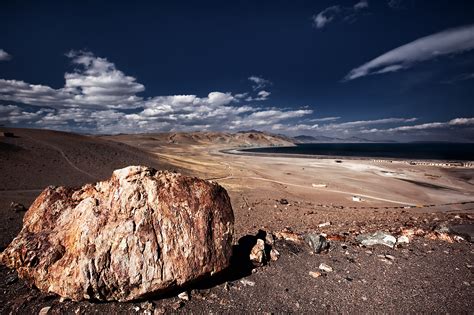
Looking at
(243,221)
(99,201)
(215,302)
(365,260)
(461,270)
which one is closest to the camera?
(215,302)

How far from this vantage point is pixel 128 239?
17.5 feet

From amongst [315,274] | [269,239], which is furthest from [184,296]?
[269,239]

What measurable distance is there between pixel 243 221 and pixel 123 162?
22033 mm

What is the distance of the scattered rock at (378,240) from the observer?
8.47m

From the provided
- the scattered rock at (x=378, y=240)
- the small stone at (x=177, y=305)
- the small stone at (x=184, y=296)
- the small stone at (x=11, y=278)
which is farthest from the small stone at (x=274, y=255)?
the small stone at (x=11, y=278)

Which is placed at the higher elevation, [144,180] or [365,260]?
[144,180]

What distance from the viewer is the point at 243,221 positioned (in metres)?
13.4

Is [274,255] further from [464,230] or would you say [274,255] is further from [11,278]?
[464,230]

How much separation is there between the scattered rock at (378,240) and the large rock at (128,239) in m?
5.43

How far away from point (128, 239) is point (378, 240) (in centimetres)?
823

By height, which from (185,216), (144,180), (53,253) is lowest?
(53,253)

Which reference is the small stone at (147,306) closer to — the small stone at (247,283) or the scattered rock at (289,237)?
the small stone at (247,283)

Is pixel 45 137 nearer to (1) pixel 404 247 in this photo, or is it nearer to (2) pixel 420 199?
(1) pixel 404 247

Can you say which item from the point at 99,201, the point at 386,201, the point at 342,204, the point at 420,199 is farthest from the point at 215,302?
the point at 420,199
